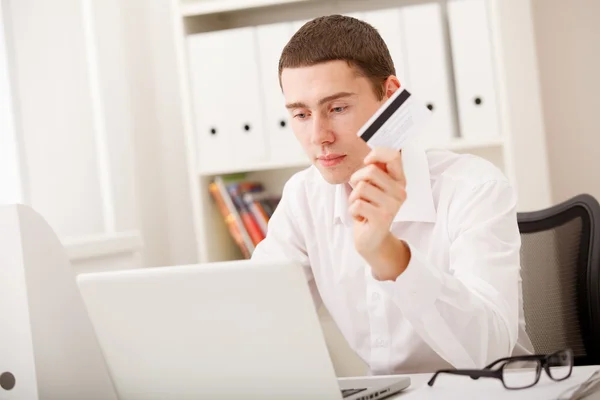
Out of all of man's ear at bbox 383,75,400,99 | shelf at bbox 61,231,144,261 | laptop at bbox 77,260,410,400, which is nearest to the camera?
laptop at bbox 77,260,410,400

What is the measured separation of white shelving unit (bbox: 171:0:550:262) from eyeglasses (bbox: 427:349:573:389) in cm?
150

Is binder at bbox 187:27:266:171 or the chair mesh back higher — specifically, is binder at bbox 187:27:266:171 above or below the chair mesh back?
above

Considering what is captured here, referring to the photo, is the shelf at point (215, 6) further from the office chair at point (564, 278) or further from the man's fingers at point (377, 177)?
the man's fingers at point (377, 177)

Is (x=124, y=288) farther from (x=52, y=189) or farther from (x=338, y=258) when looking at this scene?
(x=52, y=189)

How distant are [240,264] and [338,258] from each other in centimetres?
74

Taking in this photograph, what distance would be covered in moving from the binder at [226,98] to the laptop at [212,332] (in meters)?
1.69

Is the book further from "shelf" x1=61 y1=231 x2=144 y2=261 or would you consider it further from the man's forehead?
the man's forehead

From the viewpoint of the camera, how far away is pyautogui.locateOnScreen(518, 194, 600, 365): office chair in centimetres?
159

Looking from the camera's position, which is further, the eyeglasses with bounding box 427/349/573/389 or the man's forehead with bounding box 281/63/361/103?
the man's forehead with bounding box 281/63/361/103

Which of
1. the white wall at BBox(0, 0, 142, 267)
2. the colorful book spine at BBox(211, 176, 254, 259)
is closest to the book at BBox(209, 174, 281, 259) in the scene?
the colorful book spine at BBox(211, 176, 254, 259)

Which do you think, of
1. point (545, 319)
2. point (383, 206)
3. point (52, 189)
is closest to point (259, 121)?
point (52, 189)

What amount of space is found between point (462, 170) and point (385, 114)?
63 centimetres

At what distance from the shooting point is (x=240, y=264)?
958 mm

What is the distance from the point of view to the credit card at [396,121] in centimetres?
98
